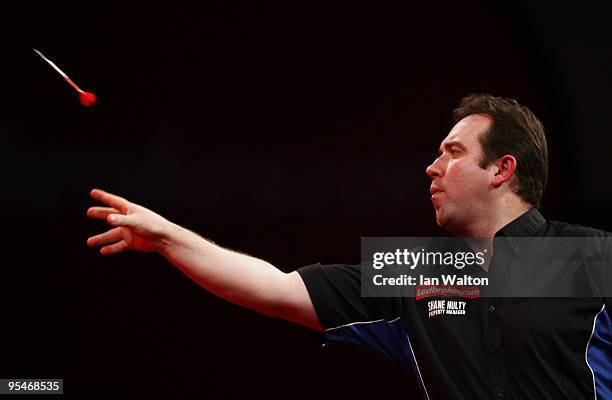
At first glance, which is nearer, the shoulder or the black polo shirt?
the black polo shirt

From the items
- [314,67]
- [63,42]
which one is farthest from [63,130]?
[314,67]

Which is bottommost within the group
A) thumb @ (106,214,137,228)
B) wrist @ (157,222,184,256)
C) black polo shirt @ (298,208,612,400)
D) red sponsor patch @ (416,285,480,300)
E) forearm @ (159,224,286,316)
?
black polo shirt @ (298,208,612,400)

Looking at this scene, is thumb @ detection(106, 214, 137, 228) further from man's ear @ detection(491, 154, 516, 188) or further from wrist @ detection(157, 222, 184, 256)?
man's ear @ detection(491, 154, 516, 188)

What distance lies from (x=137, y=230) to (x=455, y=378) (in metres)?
0.71

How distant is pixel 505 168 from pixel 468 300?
0.33 meters

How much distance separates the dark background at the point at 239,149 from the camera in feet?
8.40

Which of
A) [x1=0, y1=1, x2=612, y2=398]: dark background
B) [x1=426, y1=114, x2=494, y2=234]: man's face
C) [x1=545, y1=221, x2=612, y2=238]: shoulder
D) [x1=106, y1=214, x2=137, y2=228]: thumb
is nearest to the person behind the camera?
[x1=106, y1=214, x2=137, y2=228]: thumb

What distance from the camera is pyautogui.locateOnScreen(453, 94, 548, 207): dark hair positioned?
1.66m

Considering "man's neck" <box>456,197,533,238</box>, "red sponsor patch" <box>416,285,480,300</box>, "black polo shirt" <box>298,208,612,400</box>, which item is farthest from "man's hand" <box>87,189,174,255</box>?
"man's neck" <box>456,197,533,238</box>

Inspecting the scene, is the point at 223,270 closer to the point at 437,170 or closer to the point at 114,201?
the point at 114,201

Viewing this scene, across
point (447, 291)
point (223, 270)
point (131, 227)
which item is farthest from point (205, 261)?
point (447, 291)

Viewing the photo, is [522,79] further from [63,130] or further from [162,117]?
[63,130]

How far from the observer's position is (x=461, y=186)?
5.28 feet

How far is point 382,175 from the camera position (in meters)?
2.76
